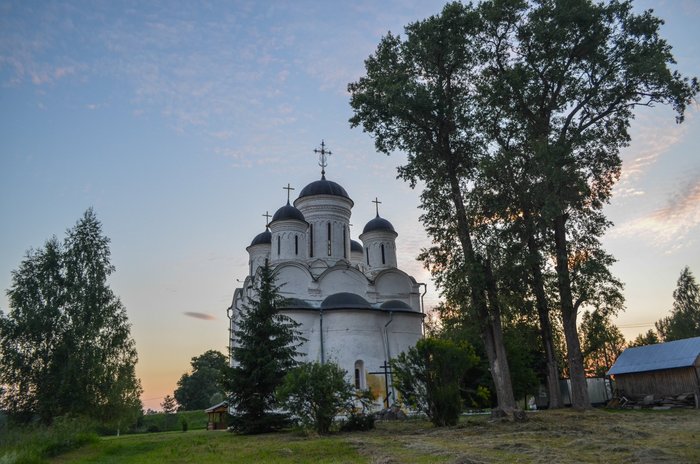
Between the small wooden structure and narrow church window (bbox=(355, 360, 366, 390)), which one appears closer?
narrow church window (bbox=(355, 360, 366, 390))

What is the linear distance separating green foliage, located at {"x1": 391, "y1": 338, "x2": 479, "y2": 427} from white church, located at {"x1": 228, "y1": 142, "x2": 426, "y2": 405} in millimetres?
6551

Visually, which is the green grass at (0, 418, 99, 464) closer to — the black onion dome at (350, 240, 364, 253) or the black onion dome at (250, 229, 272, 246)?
the black onion dome at (250, 229, 272, 246)

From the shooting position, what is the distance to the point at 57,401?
20.0m

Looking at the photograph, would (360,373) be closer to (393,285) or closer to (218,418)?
(393,285)

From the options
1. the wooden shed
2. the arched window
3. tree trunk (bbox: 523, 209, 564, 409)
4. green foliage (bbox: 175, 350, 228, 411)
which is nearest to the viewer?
tree trunk (bbox: 523, 209, 564, 409)

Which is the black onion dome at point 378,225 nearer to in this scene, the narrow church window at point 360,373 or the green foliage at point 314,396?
the narrow church window at point 360,373

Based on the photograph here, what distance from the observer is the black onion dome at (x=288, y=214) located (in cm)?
2889

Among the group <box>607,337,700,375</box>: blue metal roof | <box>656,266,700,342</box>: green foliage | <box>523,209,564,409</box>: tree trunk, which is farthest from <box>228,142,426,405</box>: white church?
<box>656,266,700,342</box>: green foliage

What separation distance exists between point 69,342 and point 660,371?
2402cm

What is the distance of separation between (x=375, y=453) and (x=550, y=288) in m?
9.67

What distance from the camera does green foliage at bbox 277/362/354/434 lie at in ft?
47.3

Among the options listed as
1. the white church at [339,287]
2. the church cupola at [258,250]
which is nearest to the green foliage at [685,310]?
the white church at [339,287]

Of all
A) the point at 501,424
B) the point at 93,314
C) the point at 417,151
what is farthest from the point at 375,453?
the point at 93,314

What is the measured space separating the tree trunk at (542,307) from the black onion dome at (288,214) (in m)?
14.8
